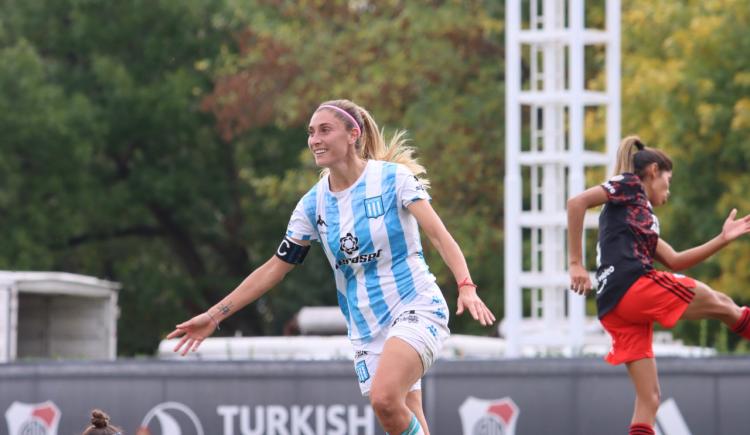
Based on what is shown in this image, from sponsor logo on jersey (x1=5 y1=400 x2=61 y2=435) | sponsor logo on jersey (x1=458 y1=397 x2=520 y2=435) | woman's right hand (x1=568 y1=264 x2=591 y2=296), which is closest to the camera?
woman's right hand (x1=568 y1=264 x2=591 y2=296)

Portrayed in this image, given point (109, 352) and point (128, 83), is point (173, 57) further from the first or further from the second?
point (109, 352)

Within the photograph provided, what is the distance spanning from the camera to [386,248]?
847 cm

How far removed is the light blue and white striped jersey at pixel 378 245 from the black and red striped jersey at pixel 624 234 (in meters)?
1.31

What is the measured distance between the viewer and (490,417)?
14406mm

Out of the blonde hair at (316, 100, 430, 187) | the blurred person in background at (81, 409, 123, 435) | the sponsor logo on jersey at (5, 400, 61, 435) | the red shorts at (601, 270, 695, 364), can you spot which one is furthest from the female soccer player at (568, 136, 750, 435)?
the sponsor logo on jersey at (5, 400, 61, 435)

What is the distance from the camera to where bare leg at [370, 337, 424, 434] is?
26.8 feet

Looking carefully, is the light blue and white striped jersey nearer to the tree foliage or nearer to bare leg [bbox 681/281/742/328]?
bare leg [bbox 681/281/742/328]

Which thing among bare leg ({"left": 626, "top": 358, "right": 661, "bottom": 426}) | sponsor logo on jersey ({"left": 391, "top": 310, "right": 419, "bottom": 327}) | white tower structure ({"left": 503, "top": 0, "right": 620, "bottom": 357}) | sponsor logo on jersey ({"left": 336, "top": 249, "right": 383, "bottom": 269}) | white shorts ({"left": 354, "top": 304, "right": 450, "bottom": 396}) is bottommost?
bare leg ({"left": 626, "top": 358, "right": 661, "bottom": 426})

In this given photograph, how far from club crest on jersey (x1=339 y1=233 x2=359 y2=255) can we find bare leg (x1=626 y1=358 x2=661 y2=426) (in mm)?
2006

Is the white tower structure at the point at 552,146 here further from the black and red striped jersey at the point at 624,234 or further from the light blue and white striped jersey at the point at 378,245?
the light blue and white striped jersey at the point at 378,245

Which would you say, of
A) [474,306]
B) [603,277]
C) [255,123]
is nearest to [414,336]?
[474,306]

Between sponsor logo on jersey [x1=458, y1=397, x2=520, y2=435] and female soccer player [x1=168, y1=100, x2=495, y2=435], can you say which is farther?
sponsor logo on jersey [x1=458, y1=397, x2=520, y2=435]

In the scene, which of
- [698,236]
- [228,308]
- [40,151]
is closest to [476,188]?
[698,236]

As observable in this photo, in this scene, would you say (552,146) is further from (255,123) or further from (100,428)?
(255,123)
